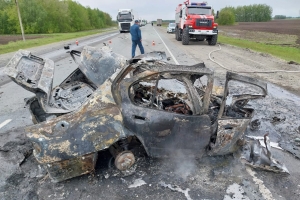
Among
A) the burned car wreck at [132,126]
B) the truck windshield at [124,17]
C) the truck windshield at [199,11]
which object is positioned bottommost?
the burned car wreck at [132,126]

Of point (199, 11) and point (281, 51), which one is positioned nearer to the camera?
point (281, 51)

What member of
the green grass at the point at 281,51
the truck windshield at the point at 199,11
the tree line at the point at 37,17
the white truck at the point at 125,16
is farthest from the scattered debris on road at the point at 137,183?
the tree line at the point at 37,17

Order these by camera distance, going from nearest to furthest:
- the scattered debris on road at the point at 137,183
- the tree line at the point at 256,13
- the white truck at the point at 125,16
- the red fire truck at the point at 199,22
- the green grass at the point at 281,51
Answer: the scattered debris on road at the point at 137,183 < the green grass at the point at 281,51 < the red fire truck at the point at 199,22 < the white truck at the point at 125,16 < the tree line at the point at 256,13

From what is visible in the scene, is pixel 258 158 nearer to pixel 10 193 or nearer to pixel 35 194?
pixel 35 194

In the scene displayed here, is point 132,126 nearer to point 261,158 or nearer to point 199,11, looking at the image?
point 261,158

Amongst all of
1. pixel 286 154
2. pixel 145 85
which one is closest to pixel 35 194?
pixel 145 85

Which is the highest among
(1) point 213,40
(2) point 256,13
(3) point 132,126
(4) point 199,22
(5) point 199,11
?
(2) point 256,13

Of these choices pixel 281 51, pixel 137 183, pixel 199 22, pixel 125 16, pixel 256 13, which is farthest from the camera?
pixel 256 13

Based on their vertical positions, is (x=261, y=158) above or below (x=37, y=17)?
below

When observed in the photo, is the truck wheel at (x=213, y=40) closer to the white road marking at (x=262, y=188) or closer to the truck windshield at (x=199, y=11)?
the truck windshield at (x=199, y=11)

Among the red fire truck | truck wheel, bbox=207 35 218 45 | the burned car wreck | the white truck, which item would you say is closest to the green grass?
truck wheel, bbox=207 35 218 45

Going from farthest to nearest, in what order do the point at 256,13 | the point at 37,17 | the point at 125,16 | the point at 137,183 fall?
the point at 256,13 < the point at 37,17 < the point at 125,16 < the point at 137,183

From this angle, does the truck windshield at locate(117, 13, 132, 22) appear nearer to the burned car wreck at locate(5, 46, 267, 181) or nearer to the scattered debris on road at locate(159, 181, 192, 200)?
the burned car wreck at locate(5, 46, 267, 181)

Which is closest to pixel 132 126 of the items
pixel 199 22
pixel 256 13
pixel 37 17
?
pixel 199 22
